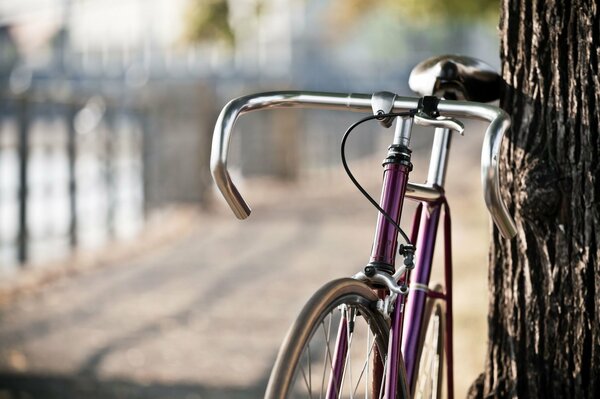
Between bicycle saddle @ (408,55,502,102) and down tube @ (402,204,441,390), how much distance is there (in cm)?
31

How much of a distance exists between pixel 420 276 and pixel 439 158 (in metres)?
0.30

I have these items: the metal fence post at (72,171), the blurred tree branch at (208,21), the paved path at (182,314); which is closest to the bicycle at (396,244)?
the paved path at (182,314)

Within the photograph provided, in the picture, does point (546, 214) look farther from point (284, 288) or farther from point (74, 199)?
point (74, 199)

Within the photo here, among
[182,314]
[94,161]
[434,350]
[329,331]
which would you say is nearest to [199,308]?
[182,314]

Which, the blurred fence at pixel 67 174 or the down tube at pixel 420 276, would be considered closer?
the down tube at pixel 420 276

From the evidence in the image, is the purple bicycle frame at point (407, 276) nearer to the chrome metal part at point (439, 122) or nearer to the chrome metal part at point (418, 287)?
the chrome metal part at point (418, 287)

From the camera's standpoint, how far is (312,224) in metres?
9.90

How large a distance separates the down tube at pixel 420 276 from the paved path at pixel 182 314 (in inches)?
86.5

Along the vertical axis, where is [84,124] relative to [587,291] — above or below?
above

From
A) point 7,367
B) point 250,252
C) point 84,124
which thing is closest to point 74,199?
point 84,124

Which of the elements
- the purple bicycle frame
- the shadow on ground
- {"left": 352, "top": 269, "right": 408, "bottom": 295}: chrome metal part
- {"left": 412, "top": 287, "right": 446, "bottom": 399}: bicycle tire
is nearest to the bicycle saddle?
the purple bicycle frame

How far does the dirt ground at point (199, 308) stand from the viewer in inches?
187

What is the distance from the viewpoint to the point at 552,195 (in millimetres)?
2594

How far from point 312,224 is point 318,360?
16.2ft
